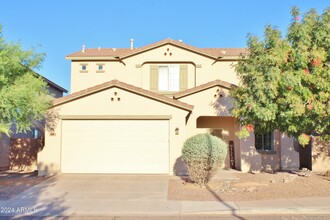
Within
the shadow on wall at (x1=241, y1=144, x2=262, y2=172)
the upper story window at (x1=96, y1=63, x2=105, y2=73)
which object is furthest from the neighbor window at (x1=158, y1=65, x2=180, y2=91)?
the shadow on wall at (x1=241, y1=144, x2=262, y2=172)

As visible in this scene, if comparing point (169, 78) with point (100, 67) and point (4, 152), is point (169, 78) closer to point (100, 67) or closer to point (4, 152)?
point (100, 67)

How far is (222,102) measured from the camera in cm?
1727

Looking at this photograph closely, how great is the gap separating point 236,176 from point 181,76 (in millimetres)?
8012

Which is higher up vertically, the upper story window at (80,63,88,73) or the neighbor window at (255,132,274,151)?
the upper story window at (80,63,88,73)

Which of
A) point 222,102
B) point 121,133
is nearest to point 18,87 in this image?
point 121,133

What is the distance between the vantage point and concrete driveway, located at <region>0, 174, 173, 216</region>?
9.48 metres

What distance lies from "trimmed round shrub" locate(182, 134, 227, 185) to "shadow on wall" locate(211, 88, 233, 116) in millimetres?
4795

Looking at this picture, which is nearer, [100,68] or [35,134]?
[100,68]

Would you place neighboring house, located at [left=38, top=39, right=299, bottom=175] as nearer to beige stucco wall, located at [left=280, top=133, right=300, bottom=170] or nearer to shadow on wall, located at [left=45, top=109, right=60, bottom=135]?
shadow on wall, located at [left=45, top=109, right=60, bottom=135]

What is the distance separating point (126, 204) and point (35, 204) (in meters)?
2.59

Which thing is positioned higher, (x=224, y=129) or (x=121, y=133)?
Answer: (x=224, y=129)

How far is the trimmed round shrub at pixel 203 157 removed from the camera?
1222cm

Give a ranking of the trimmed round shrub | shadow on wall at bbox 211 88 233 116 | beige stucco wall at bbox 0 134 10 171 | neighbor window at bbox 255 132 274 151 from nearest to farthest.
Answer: the trimmed round shrub → shadow on wall at bbox 211 88 233 116 → beige stucco wall at bbox 0 134 10 171 → neighbor window at bbox 255 132 274 151

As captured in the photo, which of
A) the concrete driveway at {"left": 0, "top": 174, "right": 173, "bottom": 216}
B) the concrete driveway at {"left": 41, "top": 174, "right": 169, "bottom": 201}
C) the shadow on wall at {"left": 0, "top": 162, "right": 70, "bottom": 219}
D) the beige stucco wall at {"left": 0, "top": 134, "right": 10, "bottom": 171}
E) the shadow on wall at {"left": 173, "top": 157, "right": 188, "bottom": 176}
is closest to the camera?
the shadow on wall at {"left": 0, "top": 162, "right": 70, "bottom": 219}
